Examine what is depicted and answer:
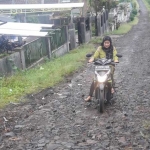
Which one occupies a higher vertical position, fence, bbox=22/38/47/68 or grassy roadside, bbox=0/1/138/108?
fence, bbox=22/38/47/68

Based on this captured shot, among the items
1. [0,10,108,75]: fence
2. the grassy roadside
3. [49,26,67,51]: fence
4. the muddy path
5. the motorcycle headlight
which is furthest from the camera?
[49,26,67,51]: fence

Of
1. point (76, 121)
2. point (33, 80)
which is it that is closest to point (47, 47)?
point (33, 80)

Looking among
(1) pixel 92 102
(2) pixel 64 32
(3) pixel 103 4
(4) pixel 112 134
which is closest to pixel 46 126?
(4) pixel 112 134

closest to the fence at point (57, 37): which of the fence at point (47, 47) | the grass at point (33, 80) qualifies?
the fence at point (47, 47)

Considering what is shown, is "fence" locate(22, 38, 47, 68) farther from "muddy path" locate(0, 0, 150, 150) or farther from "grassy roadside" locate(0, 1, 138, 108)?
"muddy path" locate(0, 0, 150, 150)

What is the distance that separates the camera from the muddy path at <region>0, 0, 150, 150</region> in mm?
5320

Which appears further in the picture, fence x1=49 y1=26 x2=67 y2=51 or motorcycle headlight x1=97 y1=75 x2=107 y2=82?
fence x1=49 y1=26 x2=67 y2=51

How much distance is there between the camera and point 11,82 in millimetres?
9477

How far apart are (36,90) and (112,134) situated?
13.3 feet

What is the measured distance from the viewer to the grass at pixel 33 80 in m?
8.62

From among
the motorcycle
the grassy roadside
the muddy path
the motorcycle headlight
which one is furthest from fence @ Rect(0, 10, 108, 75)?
the motorcycle headlight

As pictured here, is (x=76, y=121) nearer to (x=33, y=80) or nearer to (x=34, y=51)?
(x=33, y=80)

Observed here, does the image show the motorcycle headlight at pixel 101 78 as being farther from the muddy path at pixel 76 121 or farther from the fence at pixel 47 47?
the fence at pixel 47 47

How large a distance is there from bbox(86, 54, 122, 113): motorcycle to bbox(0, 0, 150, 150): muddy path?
0.91ft
